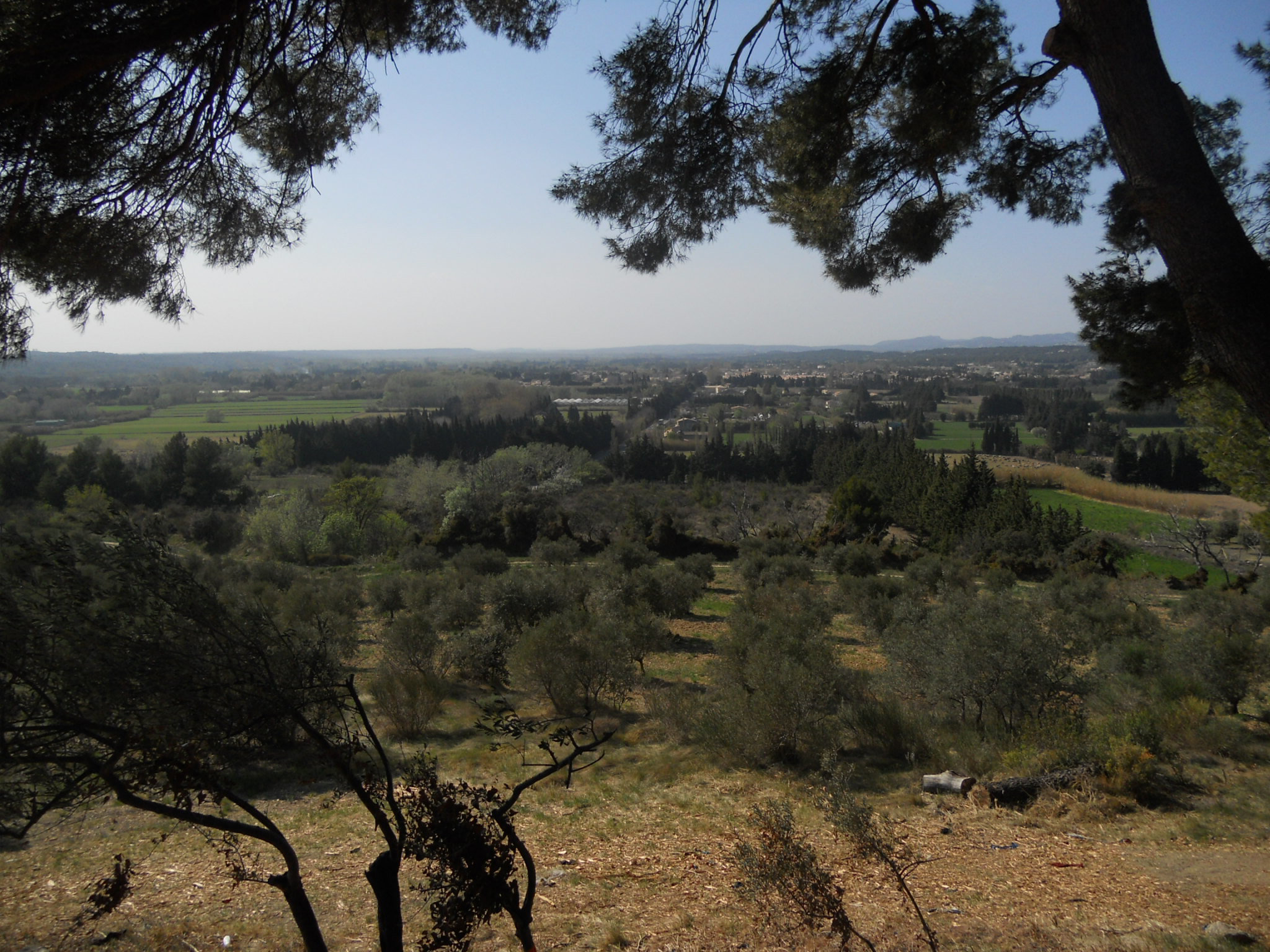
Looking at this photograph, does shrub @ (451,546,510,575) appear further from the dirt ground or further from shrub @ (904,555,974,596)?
the dirt ground

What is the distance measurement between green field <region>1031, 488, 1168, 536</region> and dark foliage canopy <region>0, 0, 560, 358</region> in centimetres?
4224

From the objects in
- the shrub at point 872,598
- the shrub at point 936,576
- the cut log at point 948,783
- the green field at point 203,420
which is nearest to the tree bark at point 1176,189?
the cut log at point 948,783

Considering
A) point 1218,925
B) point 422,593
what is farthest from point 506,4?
point 422,593

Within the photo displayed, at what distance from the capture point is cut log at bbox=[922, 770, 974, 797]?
7215mm

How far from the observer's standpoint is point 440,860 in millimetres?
2422

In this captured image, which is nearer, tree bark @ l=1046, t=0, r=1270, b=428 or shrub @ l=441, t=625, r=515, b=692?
tree bark @ l=1046, t=0, r=1270, b=428

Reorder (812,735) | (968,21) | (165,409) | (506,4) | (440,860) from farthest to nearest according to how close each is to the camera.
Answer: (165,409) → (812,735) → (506,4) → (968,21) → (440,860)

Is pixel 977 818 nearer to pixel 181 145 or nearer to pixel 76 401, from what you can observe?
pixel 181 145

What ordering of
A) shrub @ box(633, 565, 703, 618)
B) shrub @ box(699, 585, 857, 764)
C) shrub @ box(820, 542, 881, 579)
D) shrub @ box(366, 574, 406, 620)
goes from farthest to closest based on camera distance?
shrub @ box(820, 542, 881, 579), shrub @ box(633, 565, 703, 618), shrub @ box(366, 574, 406, 620), shrub @ box(699, 585, 857, 764)

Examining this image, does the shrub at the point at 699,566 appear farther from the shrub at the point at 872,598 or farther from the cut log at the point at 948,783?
the cut log at the point at 948,783

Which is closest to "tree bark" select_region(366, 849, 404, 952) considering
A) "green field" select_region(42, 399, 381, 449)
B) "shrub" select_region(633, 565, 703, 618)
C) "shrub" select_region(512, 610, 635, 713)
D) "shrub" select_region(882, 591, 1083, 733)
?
"shrub" select_region(882, 591, 1083, 733)

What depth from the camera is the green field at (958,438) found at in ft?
230

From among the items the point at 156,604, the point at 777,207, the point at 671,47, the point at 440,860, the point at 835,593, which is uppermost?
the point at 671,47

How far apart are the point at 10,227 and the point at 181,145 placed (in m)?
0.97
